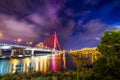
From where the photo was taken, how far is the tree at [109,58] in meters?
12.9

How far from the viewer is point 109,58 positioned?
1290 centimetres

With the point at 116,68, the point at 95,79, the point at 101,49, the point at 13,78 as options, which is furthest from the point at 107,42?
the point at 13,78

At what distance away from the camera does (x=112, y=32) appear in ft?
45.7

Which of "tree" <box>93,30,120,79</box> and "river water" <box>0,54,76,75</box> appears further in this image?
"river water" <box>0,54,76,75</box>

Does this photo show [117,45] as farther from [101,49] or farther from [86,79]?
[86,79]

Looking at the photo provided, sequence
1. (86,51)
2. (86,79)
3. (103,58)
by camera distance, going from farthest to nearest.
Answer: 1. (86,51)
2. (103,58)
3. (86,79)

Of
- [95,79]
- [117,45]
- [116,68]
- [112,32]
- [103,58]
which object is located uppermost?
[112,32]

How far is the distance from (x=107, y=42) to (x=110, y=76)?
9.49ft

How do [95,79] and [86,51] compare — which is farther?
[86,51]

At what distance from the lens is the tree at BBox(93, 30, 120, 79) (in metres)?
12.9

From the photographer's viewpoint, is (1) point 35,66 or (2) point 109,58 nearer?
(2) point 109,58

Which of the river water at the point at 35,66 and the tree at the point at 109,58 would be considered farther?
the river water at the point at 35,66

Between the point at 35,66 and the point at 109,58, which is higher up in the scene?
the point at 109,58

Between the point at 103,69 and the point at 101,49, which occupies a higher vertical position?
the point at 101,49
